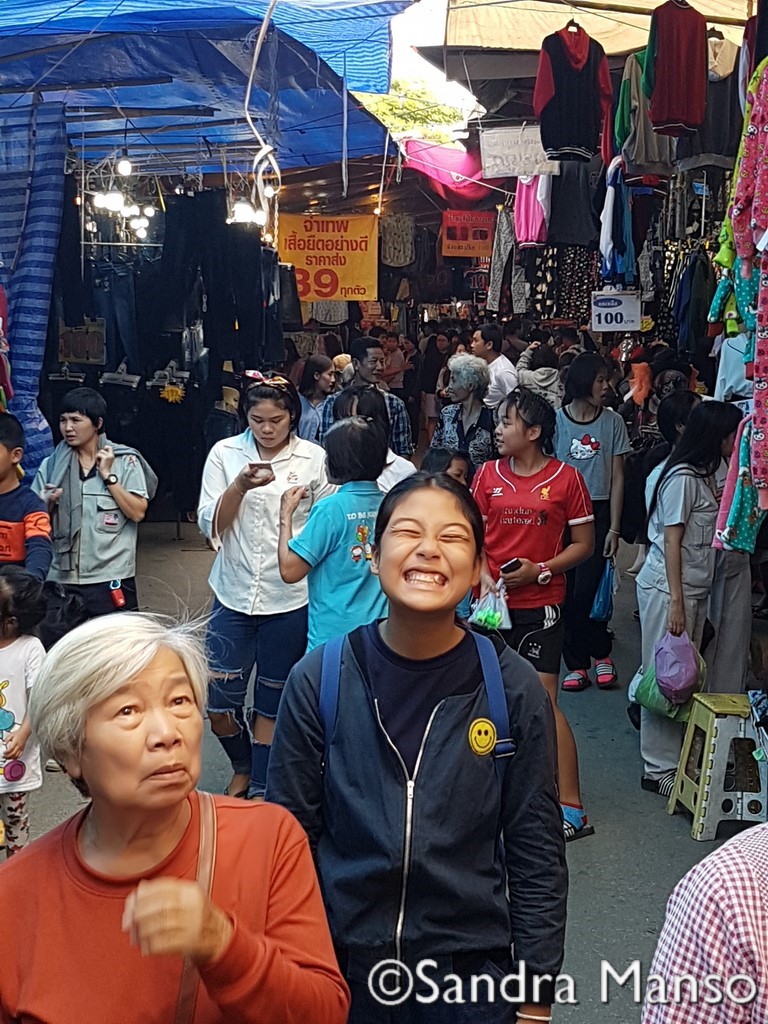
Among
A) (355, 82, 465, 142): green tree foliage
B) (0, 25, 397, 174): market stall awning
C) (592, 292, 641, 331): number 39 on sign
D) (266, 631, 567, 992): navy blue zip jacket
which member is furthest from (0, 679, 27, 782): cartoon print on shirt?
(355, 82, 465, 142): green tree foliage

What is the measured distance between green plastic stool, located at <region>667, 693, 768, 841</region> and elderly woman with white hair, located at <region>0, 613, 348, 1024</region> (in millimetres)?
3377

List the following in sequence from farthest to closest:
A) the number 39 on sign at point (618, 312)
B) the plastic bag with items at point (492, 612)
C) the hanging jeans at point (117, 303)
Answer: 1. the number 39 on sign at point (618, 312)
2. the hanging jeans at point (117, 303)
3. the plastic bag with items at point (492, 612)

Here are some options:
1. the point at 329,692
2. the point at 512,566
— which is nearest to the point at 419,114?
the point at 512,566

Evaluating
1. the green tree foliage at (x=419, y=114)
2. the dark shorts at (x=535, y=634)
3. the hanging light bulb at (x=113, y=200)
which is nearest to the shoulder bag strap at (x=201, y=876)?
the dark shorts at (x=535, y=634)

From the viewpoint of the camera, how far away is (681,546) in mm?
5195

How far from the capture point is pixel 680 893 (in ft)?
5.62

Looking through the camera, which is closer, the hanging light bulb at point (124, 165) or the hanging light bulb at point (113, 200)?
the hanging light bulb at point (124, 165)

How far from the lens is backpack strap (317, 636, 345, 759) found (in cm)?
220

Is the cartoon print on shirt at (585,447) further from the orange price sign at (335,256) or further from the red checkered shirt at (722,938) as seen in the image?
the orange price sign at (335,256)

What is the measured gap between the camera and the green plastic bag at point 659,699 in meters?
5.19

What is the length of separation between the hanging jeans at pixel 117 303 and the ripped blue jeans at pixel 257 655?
5.08 metres

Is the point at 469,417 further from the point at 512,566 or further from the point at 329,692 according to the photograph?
the point at 329,692

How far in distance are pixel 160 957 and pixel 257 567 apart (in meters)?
3.16

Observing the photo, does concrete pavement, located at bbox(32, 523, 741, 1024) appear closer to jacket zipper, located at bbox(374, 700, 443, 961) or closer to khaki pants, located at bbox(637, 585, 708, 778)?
khaki pants, located at bbox(637, 585, 708, 778)
